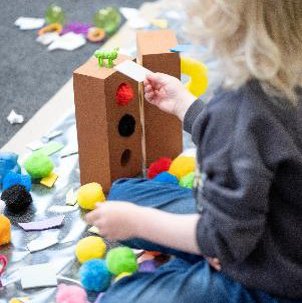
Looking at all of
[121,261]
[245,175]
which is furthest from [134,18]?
[245,175]

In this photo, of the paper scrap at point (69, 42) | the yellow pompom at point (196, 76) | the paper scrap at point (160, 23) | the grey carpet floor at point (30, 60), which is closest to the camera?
the yellow pompom at point (196, 76)

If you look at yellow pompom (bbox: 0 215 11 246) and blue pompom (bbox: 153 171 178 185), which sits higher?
blue pompom (bbox: 153 171 178 185)

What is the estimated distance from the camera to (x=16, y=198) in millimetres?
1183

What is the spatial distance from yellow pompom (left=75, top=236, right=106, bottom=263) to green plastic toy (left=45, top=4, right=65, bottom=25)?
992 mm

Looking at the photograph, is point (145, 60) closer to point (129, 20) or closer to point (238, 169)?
point (238, 169)

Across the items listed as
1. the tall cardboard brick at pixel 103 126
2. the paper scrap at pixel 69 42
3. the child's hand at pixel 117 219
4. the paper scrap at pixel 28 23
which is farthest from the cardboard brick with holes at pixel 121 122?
the paper scrap at pixel 28 23

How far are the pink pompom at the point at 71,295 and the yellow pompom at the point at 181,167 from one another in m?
0.35

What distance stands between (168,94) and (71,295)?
0.38 m

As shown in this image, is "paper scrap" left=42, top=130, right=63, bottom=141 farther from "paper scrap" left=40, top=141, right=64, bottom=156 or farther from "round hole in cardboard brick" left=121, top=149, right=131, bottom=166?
"round hole in cardboard brick" left=121, top=149, right=131, bottom=166

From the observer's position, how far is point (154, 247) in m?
1.05

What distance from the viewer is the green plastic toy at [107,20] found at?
6.17 ft

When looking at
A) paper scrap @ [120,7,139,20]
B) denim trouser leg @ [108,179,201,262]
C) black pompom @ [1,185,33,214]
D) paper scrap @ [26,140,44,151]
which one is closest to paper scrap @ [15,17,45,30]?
paper scrap @ [120,7,139,20]

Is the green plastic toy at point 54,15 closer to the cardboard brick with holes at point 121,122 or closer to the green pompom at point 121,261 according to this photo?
the cardboard brick with holes at point 121,122

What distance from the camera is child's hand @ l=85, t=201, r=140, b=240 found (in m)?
0.85
